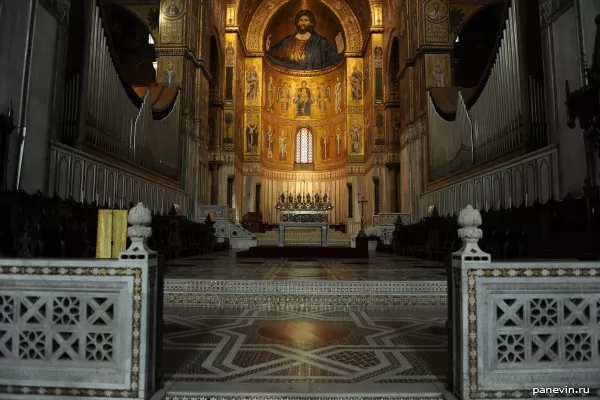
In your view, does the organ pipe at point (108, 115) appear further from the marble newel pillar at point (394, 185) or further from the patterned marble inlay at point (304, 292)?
the marble newel pillar at point (394, 185)

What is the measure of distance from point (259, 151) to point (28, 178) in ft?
59.6

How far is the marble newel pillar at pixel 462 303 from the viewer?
213 centimetres

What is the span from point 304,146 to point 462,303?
85.0 ft

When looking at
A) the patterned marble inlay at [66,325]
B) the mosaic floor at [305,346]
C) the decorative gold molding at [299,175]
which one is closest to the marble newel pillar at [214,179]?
the decorative gold molding at [299,175]

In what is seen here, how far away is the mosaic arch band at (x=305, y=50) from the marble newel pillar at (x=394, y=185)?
386 inches

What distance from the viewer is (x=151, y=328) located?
2197mm

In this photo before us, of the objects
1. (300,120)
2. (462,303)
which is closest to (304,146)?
(300,120)

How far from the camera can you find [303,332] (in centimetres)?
364

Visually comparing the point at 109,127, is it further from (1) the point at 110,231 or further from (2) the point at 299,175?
(2) the point at 299,175

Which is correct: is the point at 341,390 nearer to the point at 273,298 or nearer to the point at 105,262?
the point at 105,262

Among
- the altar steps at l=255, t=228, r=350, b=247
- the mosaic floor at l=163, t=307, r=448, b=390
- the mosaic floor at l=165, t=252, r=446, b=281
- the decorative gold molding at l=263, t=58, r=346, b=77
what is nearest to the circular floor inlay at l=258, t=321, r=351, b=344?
the mosaic floor at l=163, t=307, r=448, b=390

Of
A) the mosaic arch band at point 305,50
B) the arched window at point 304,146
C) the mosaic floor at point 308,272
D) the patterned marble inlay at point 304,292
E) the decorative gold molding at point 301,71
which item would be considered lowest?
the patterned marble inlay at point 304,292

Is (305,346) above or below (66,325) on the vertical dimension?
below

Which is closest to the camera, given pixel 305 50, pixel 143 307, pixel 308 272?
pixel 143 307
